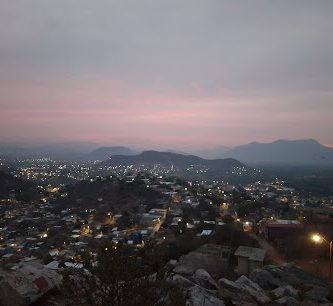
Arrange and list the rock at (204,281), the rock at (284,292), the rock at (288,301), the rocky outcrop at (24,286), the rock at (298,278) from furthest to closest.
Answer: the rock at (298,278)
the rock at (204,281)
the rock at (284,292)
the rock at (288,301)
the rocky outcrop at (24,286)

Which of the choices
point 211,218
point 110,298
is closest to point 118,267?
point 110,298

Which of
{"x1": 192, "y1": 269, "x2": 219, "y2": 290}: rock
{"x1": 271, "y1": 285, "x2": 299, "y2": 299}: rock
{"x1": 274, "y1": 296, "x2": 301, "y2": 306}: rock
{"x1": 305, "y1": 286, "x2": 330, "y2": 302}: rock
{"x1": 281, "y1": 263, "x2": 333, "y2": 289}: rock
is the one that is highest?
{"x1": 192, "y1": 269, "x2": 219, "y2": 290}: rock

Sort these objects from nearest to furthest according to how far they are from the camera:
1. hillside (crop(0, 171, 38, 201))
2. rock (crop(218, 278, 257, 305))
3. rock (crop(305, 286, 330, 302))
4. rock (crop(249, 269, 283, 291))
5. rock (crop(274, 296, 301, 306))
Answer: rock (crop(218, 278, 257, 305))
rock (crop(274, 296, 301, 306))
rock (crop(305, 286, 330, 302))
rock (crop(249, 269, 283, 291))
hillside (crop(0, 171, 38, 201))

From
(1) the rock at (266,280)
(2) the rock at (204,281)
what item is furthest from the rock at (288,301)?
(2) the rock at (204,281)

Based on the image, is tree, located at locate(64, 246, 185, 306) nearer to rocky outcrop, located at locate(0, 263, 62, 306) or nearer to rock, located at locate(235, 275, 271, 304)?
rocky outcrop, located at locate(0, 263, 62, 306)

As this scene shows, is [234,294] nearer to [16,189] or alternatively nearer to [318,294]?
[318,294]

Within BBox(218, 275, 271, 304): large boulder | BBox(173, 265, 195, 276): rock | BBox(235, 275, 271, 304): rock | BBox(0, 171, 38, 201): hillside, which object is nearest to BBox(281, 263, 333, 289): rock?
BBox(235, 275, 271, 304): rock

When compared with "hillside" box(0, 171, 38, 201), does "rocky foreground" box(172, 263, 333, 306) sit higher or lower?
higher

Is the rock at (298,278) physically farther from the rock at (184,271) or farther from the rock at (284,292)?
the rock at (184,271)
